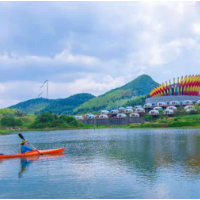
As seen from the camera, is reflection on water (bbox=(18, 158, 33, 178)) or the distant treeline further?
the distant treeline

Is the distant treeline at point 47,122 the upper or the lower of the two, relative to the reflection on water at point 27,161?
upper

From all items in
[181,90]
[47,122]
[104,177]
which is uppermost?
[181,90]

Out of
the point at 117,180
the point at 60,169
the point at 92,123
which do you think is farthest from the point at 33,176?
the point at 92,123

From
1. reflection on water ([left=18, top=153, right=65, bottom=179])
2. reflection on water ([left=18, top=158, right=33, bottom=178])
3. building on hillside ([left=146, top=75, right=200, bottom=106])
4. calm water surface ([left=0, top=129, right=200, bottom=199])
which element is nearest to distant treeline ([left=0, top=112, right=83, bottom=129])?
building on hillside ([left=146, top=75, right=200, bottom=106])

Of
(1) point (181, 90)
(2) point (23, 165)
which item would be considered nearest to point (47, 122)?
(1) point (181, 90)

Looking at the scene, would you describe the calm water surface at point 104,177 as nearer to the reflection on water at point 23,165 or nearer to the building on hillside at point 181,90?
the reflection on water at point 23,165

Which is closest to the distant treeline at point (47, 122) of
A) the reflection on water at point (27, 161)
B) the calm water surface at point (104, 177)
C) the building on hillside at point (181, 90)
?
the building on hillside at point (181, 90)

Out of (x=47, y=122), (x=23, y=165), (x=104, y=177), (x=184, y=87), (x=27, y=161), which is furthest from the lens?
(x=184, y=87)

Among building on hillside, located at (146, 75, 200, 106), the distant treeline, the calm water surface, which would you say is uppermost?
building on hillside, located at (146, 75, 200, 106)

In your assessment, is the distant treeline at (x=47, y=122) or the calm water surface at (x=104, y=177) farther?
the distant treeline at (x=47, y=122)

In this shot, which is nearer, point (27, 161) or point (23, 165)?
point (23, 165)

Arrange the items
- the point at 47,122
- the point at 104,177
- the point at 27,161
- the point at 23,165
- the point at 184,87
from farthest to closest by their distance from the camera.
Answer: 1. the point at 184,87
2. the point at 47,122
3. the point at 27,161
4. the point at 23,165
5. the point at 104,177

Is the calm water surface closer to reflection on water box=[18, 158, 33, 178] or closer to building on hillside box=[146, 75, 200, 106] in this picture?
reflection on water box=[18, 158, 33, 178]

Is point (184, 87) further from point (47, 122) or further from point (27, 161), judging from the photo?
point (27, 161)
